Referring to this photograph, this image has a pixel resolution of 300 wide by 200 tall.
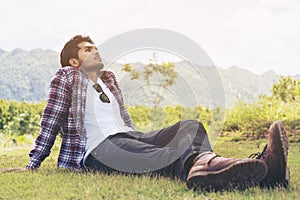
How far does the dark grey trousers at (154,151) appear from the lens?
248cm

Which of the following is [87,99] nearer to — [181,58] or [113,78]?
[113,78]

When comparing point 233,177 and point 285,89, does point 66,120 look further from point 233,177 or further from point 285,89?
point 285,89

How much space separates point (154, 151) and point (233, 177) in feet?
2.00

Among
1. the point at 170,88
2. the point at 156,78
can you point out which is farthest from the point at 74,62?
the point at 156,78

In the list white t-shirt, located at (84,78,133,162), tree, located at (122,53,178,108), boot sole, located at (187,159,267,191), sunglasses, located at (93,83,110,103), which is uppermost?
tree, located at (122,53,178,108)

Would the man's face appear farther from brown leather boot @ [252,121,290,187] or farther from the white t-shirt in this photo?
brown leather boot @ [252,121,290,187]

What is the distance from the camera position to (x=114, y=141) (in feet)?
9.36

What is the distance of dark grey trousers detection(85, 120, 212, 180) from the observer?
2.48 metres

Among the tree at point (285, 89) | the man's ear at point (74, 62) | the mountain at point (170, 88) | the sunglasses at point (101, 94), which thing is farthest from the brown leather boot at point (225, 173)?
the tree at point (285, 89)

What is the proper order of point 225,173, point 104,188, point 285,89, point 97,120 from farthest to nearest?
point 285,89
point 97,120
point 104,188
point 225,173

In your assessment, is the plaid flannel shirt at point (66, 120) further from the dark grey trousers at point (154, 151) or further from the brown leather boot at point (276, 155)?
the brown leather boot at point (276, 155)

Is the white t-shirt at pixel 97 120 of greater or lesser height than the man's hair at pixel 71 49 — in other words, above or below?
below

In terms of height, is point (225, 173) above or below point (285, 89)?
below

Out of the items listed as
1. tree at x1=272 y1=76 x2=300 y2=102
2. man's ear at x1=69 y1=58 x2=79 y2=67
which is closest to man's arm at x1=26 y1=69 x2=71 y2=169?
man's ear at x1=69 y1=58 x2=79 y2=67
